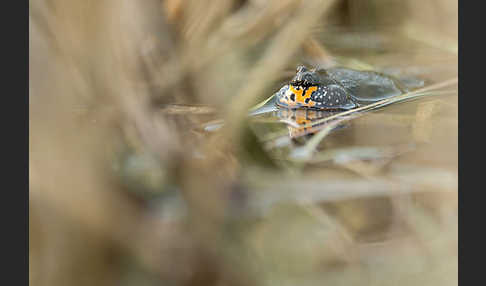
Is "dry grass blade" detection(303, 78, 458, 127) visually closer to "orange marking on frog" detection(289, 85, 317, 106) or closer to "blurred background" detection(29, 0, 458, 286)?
"orange marking on frog" detection(289, 85, 317, 106)

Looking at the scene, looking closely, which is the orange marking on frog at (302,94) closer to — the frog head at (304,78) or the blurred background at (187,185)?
the frog head at (304,78)

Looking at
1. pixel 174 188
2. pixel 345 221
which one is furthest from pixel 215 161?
pixel 345 221

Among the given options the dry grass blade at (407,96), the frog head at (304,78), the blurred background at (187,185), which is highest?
the frog head at (304,78)

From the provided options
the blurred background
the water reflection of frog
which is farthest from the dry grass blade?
the blurred background

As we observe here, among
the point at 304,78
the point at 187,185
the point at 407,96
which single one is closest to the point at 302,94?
the point at 304,78

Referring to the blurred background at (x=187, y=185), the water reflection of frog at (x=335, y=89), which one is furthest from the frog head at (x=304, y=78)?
the blurred background at (x=187, y=185)

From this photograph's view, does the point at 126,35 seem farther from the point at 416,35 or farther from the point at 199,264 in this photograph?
the point at 416,35

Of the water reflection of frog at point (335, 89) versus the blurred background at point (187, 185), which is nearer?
the blurred background at point (187, 185)

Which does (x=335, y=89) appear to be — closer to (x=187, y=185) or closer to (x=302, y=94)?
(x=302, y=94)
